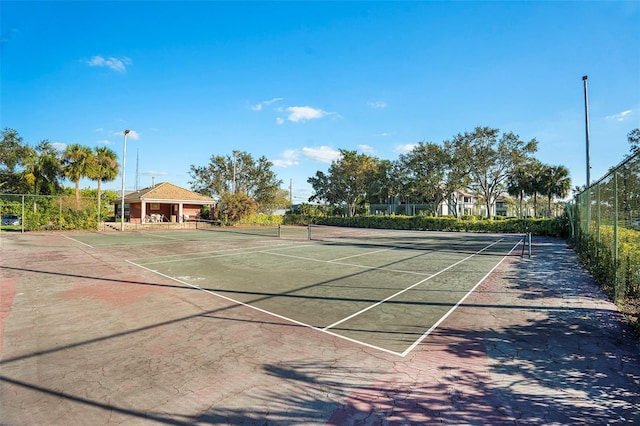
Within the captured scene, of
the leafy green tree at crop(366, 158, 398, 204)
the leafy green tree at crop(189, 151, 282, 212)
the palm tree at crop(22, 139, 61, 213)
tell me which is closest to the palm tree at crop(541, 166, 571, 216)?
the leafy green tree at crop(366, 158, 398, 204)

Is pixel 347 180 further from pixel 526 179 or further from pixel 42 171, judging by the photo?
pixel 42 171

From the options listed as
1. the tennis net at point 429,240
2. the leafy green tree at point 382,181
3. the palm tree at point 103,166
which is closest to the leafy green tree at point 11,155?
the palm tree at point 103,166

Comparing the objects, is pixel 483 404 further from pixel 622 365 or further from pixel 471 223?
pixel 471 223

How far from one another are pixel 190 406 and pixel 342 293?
525 centimetres

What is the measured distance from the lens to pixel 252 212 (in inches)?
1689

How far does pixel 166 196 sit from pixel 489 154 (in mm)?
39011

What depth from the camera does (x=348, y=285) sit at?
9.17 meters

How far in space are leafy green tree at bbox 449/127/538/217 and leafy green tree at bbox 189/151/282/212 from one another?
92.5 ft

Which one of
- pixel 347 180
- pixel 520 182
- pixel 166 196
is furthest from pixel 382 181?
pixel 166 196

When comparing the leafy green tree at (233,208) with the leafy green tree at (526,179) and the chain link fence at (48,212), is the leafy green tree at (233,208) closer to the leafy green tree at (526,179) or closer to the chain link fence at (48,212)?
the chain link fence at (48,212)

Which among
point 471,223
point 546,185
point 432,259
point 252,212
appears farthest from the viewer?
point 546,185

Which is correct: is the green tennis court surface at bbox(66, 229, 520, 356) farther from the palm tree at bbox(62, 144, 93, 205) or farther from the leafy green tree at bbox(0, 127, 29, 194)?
the leafy green tree at bbox(0, 127, 29, 194)

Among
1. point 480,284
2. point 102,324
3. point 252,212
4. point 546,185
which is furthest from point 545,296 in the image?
point 546,185

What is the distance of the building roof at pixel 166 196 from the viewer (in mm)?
38281
